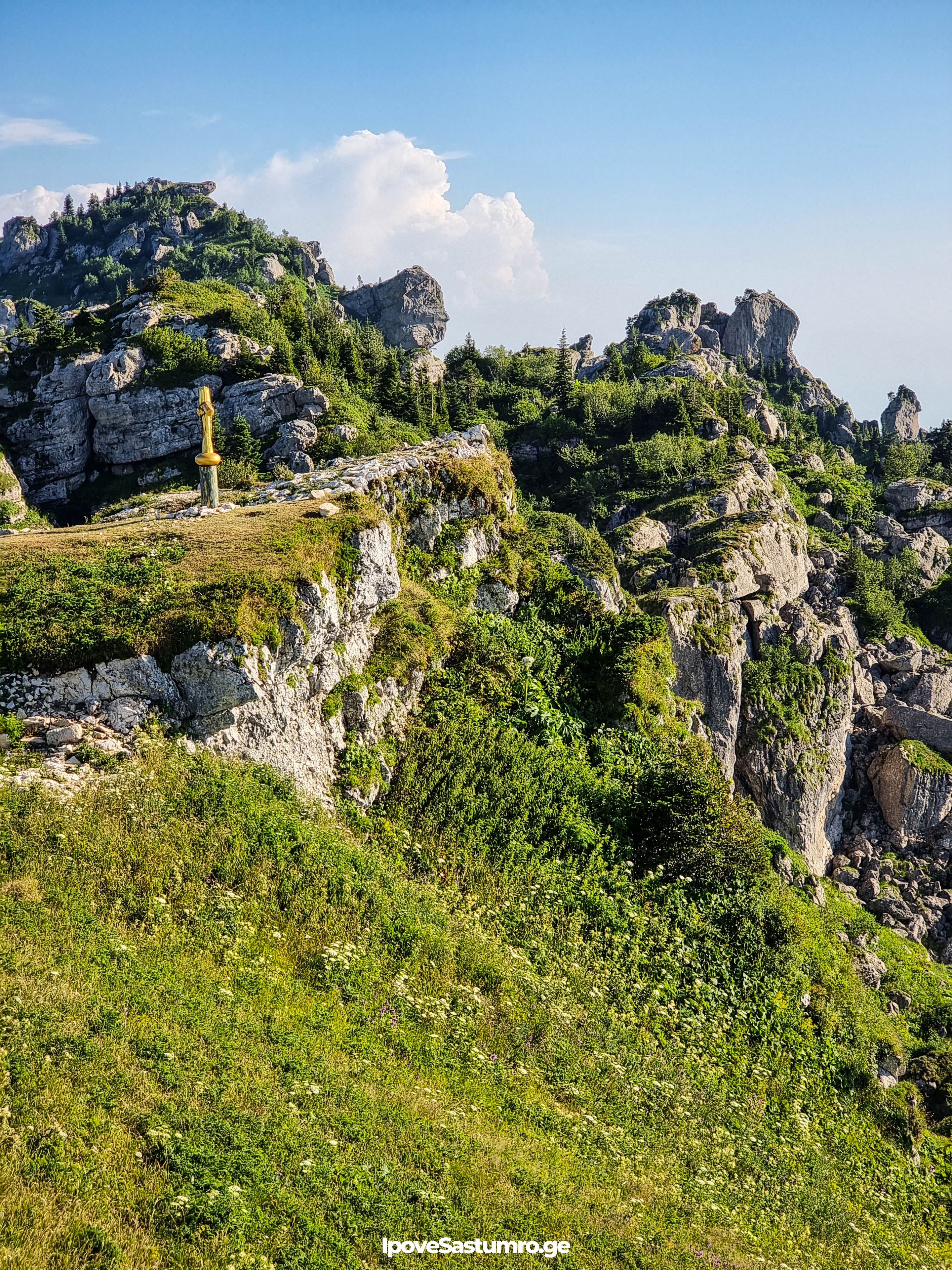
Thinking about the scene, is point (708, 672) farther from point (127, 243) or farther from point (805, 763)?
point (127, 243)

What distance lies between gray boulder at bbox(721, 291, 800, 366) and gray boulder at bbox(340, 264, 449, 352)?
49.7m

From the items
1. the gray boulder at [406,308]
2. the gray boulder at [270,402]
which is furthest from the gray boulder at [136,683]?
the gray boulder at [406,308]

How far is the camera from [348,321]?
356 ft

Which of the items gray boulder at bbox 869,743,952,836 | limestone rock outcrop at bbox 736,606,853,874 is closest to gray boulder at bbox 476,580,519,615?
limestone rock outcrop at bbox 736,606,853,874

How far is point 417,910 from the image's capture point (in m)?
11.4

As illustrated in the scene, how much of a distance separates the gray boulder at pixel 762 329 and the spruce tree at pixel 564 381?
60.5m

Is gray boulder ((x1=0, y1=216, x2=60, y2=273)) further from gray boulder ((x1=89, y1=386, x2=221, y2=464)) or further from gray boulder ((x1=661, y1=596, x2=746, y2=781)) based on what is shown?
gray boulder ((x1=661, y1=596, x2=746, y2=781))

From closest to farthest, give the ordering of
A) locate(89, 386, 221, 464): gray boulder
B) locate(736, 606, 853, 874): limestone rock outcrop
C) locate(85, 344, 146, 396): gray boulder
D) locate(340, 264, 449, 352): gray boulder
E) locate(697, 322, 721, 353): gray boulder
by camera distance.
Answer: locate(736, 606, 853, 874): limestone rock outcrop < locate(89, 386, 221, 464): gray boulder < locate(85, 344, 146, 396): gray boulder < locate(697, 322, 721, 353): gray boulder < locate(340, 264, 449, 352): gray boulder

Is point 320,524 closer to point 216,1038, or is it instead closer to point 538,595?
point 538,595

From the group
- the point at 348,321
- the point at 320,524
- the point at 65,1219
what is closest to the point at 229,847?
the point at 65,1219

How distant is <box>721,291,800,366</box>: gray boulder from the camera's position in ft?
400

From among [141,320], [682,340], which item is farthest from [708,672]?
[682,340]

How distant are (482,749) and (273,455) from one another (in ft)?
73.8

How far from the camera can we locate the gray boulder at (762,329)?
122 metres
